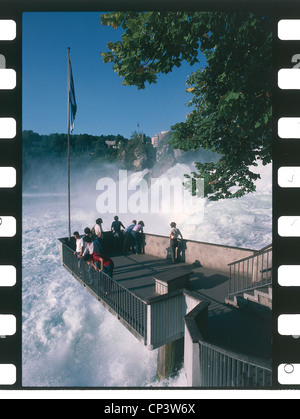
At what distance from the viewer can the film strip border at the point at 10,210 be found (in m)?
3.75

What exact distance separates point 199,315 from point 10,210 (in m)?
4.29

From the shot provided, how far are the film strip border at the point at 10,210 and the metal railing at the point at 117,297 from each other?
3105 mm

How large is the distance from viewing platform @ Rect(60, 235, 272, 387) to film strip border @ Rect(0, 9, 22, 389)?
→ 10.0 ft

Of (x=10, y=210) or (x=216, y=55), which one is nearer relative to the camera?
(x=10, y=210)

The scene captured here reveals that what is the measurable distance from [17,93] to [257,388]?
5705 mm

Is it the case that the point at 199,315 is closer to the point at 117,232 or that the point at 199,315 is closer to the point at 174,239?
the point at 174,239

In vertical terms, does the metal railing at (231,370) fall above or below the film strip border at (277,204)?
below

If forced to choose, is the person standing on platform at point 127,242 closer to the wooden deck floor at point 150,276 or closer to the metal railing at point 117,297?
the wooden deck floor at point 150,276

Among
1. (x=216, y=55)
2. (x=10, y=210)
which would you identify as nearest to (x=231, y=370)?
(x=10, y=210)

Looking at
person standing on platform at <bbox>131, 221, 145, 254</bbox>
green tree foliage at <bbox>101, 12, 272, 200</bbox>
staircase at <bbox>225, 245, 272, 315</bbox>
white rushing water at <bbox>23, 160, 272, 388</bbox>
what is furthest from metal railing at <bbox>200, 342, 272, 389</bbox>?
person standing on platform at <bbox>131, 221, 145, 254</bbox>

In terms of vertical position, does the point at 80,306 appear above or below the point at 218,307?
below

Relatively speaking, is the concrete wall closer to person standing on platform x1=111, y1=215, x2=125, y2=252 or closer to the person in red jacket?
person standing on platform x1=111, y1=215, x2=125, y2=252

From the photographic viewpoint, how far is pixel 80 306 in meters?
39.3

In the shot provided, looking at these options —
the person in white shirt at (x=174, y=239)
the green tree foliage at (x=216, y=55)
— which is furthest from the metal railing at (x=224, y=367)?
the person in white shirt at (x=174, y=239)
